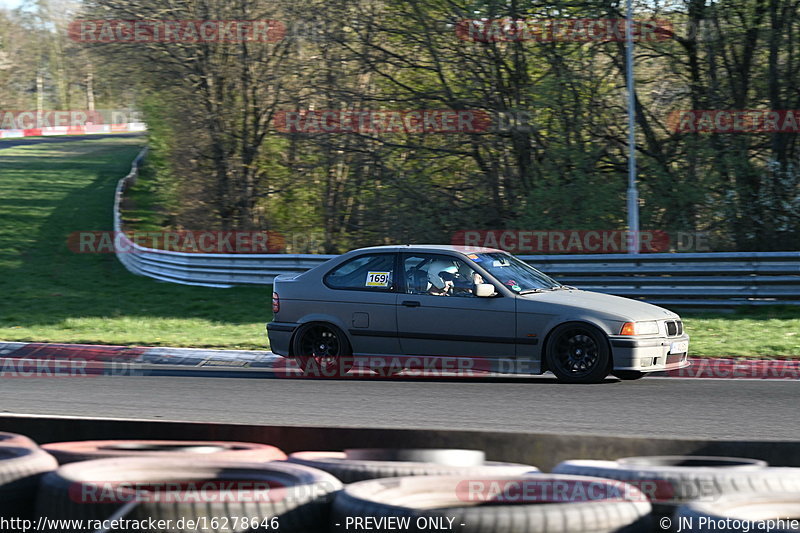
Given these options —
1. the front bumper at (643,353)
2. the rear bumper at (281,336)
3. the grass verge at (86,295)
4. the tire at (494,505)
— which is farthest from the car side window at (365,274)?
the tire at (494,505)

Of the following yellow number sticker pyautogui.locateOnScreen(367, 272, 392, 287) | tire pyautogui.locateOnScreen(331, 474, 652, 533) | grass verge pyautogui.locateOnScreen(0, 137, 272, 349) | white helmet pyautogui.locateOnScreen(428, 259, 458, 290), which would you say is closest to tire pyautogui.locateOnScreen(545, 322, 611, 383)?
white helmet pyautogui.locateOnScreen(428, 259, 458, 290)

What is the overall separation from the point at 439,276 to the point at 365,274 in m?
0.84

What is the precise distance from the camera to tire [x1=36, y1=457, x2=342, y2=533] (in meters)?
3.62

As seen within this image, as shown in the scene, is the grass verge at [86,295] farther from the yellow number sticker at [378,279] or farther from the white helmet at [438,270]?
the white helmet at [438,270]

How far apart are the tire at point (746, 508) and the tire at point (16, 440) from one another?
3.00 metres

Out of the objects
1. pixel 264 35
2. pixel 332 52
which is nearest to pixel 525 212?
pixel 332 52

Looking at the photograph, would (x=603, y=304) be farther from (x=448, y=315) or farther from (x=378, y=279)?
(x=378, y=279)

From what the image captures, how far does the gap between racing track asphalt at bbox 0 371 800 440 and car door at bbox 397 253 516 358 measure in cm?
40

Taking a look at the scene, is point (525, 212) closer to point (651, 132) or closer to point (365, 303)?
point (651, 132)

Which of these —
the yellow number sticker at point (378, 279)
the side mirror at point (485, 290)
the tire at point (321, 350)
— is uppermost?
the yellow number sticker at point (378, 279)

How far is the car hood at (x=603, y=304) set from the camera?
948cm

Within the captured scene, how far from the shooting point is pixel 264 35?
90.8 feet

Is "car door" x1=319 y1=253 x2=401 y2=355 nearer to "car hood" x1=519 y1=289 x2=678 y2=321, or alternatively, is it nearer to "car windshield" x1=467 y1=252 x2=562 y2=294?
"car windshield" x1=467 y1=252 x2=562 y2=294

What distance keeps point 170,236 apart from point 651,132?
15.0 m
